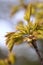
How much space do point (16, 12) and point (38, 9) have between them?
0.13m

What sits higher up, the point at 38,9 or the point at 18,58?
the point at 38,9

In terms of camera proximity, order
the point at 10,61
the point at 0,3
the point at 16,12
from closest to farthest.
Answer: the point at 10,61 < the point at 16,12 < the point at 0,3

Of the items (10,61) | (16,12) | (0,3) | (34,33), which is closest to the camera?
(34,33)

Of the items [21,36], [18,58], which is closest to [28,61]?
[18,58]

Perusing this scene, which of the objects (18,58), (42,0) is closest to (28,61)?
(18,58)

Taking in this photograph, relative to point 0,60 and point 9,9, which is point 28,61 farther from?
point 9,9

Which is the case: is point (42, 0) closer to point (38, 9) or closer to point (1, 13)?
point (38, 9)

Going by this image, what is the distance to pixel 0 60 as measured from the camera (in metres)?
0.72

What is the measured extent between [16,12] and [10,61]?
0.27m

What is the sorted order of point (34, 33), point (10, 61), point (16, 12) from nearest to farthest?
point (34, 33) → point (10, 61) → point (16, 12)

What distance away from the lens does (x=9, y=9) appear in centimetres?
93

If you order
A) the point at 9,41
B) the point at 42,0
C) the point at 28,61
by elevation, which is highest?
the point at 42,0

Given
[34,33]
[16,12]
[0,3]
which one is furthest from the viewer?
[0,3]

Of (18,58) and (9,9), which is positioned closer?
(18,58)
